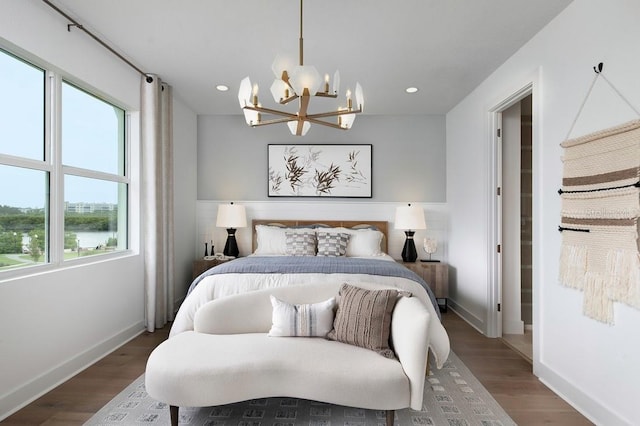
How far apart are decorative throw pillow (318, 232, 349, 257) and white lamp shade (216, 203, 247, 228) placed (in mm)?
1083

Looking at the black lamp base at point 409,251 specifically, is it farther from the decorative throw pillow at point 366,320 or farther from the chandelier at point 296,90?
the chandelier at point 296,90

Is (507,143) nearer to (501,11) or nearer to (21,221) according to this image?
(501,11)

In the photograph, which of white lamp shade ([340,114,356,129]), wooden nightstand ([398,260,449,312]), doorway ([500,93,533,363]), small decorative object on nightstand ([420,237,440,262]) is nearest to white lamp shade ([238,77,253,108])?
white lamp shade ([340,114,356,129])

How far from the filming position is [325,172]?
4.97 metres

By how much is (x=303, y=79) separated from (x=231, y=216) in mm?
2997

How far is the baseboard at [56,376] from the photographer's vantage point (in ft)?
7.12

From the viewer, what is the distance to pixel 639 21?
1.87m

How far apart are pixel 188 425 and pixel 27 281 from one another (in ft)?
4.56

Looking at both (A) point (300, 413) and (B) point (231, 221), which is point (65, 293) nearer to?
(A) point (300, 413)

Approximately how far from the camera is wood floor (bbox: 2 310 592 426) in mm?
2133

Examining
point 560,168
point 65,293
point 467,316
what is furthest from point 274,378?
point 467,316

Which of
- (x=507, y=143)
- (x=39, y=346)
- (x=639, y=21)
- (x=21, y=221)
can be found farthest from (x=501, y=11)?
(x=39, y=346)

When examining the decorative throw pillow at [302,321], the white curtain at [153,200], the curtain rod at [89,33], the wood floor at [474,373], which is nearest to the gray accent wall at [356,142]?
the white curtain at [153,200]

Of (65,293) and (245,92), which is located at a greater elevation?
(245,92)
